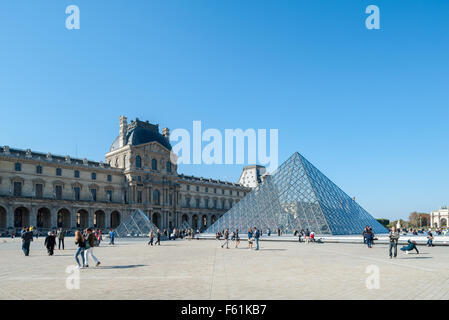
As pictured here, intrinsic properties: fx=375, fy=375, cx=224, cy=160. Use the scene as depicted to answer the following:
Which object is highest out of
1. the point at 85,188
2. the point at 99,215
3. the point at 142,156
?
the point at 142,156

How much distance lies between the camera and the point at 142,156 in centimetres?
5819

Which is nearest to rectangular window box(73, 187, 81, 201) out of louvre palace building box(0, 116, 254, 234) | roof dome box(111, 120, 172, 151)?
louvre palace building box(0, 116, 254, 234)

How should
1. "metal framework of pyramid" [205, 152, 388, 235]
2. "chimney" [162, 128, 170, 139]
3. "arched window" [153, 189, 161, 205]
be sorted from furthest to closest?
"chimney" [162, 128, 170, 139] → "arched window" [153, 189, 161, 205] → "metal framework of pyramid" [205, 152, 388, 235]

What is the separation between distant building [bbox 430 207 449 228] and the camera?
116688 millimetres

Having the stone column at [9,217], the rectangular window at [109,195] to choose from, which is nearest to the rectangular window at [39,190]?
the stone column at [9,217]

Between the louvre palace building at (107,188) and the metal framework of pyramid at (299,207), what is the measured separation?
946 inches

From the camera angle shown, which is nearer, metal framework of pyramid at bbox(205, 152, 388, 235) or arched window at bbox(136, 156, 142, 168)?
metal framework of pyramid at bbox(205, 152, 388, 235)

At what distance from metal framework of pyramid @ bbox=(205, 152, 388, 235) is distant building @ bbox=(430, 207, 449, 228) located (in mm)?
94804

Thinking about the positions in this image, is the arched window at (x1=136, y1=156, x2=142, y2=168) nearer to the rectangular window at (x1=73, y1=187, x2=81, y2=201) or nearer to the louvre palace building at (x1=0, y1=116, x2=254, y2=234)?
the louvre palace building at (x1=0, y1=116, x2=254, y2=234)
